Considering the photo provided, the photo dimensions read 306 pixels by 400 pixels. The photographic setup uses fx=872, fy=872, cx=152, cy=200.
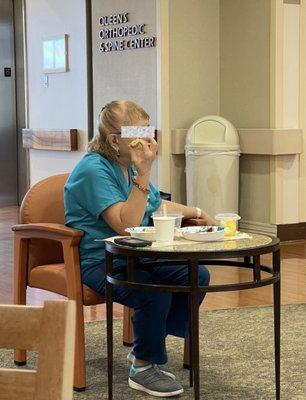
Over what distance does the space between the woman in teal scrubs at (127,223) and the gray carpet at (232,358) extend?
0.52ft

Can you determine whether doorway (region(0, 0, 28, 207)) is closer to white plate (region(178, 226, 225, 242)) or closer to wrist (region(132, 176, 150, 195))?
wrist (region(132, 176, 150, 195))

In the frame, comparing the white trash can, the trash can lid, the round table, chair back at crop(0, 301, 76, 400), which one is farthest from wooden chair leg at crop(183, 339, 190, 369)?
the trash can lid

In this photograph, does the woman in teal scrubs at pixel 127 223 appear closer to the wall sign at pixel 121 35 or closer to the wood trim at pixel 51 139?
the wall sign at pixel 121 35

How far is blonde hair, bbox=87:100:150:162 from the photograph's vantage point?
3582 millimetres

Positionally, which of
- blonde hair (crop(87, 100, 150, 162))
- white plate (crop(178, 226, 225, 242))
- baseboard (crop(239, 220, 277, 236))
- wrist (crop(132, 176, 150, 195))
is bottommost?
baseboard (crop(239, 220, 277, 236))

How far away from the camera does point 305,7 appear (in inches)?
294

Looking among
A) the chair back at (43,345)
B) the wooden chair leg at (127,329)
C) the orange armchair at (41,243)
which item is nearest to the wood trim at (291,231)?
the wooden chair leg at (127,329)

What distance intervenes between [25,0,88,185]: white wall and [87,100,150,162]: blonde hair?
5265 mm

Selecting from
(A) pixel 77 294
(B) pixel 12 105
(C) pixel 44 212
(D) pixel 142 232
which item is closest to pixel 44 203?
(C) pixel 44 212

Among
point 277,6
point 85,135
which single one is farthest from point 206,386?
point 85,135

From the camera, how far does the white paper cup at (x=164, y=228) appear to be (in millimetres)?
3219

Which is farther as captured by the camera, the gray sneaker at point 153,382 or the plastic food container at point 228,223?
the gray sneaker at point 153,382

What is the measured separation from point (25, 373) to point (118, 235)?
231cm

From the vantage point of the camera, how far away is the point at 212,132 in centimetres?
756
